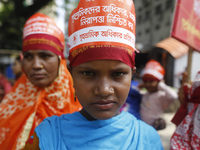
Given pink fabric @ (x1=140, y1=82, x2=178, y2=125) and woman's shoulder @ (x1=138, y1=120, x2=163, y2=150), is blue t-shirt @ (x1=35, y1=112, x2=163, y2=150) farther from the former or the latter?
pink fabric @ (x1=140, y1=82, x2=178, y2=125)

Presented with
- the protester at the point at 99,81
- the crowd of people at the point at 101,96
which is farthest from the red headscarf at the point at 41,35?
the protester at the point at 99,81

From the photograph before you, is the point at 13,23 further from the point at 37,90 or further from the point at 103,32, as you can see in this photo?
the point at 103,32

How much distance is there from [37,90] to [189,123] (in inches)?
64.3

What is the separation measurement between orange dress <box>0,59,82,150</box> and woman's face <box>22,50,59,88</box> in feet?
0.41

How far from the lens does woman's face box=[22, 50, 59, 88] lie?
1687 millimetres

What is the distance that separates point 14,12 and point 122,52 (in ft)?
25.5

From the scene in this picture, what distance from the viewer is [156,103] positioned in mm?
3234

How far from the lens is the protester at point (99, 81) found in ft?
3.43

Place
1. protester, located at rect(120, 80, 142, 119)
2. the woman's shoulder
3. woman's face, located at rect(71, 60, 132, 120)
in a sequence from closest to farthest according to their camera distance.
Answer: woman's face, located at rect(71, 60, 132, 120), the woman's shoulder, protester, located at rect(120, 80, 142, 119)

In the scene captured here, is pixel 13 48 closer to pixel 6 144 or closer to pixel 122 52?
pixel 6 144

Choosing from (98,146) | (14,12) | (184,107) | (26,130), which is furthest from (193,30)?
(14,12)

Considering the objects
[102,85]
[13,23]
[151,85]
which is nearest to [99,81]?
[102,85]

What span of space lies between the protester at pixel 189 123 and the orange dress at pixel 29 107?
1163 millimetres

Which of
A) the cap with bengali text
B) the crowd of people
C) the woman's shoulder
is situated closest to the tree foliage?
the crowd of people
